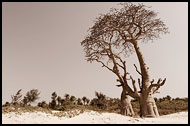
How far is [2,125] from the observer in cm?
441

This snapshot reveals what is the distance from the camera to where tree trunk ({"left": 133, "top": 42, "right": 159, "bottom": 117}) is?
913 cm

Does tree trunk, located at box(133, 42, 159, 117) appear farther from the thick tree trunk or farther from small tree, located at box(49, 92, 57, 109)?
small tree, located at box(49, 92, 57, 109)

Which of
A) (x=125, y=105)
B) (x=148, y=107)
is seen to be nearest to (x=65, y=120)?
(x=148, y=107)

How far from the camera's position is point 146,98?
31.2 ft

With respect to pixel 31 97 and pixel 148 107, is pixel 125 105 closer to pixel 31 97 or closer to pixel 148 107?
pixel 148 107

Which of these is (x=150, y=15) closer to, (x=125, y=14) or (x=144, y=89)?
(x=125, y=14)

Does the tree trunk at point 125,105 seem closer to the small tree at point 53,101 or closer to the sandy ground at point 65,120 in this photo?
the sandy ground at point 65,120

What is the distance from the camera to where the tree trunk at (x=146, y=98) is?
9133mm

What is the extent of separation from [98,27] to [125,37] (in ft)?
6.66

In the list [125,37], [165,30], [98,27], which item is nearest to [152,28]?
[165,30]

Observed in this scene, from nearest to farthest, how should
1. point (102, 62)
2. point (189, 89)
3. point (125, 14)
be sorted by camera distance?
point (189, 89) < point (125, 14) < point (102, 62)

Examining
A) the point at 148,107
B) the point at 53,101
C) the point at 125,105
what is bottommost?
the point at 53,101

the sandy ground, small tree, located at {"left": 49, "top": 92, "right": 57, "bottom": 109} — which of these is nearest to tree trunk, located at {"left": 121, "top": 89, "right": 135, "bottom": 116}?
the sandy ground

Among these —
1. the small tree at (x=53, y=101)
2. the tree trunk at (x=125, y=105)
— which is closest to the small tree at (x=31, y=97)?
the small tree at (x=53, y=101)
